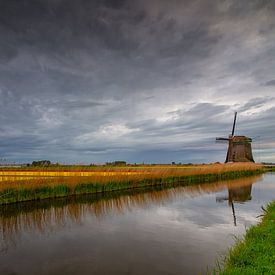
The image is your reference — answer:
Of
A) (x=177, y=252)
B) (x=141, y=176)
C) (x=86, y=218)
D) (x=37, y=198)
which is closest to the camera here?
(x=177, y=252)

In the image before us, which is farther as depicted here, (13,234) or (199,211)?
(199,211)

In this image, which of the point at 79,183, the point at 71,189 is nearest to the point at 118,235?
the point at 71,189

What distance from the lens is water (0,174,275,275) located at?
650cm

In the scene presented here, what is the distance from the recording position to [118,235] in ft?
29.2

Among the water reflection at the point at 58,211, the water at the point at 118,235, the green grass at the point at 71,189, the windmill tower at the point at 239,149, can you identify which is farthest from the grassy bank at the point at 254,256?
the windmill tower at the point at 239,149

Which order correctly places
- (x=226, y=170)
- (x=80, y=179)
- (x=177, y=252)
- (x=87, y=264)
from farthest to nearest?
(x=226, y=170), (x=80, y=179), (x=177, y=252), (x=87, y=264)

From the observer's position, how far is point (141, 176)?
76.3 ft

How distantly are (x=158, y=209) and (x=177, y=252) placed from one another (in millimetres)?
6018

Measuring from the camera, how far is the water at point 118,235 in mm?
6504

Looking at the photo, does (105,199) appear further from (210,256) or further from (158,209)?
(210,256)

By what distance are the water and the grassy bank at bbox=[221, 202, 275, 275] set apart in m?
0.64

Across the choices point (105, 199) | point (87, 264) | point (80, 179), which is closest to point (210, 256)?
point (87, 264)

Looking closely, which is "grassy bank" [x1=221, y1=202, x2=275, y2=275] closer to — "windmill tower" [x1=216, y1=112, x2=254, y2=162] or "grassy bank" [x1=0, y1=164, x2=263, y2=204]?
"grassy bank" [x1=0, y1=164, x2=263, y2=204]

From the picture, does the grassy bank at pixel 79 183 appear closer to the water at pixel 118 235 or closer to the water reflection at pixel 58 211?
the water reflection at pixel 58 211
